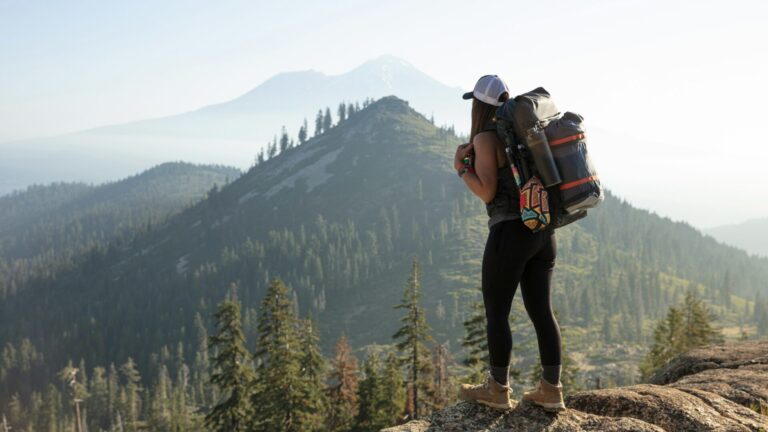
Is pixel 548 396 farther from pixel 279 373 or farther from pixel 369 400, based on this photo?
pixel 369 400

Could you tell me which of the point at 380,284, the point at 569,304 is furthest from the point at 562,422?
the point at 380,284

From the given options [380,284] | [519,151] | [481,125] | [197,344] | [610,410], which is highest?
[481,125]

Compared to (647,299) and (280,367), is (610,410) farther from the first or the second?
(647,299)

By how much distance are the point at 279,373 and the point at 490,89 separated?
85.0 feet

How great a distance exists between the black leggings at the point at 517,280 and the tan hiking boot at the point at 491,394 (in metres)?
0.31

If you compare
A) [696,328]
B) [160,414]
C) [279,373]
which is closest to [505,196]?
[279,373]

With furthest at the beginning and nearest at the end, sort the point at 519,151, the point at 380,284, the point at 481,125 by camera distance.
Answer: the point at 380,284 → the point at 481,125 → the point at 519,151

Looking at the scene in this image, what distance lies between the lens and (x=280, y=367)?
2898cm

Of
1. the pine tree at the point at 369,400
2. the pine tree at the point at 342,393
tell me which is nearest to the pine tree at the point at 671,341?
A: the pine tree at the point at 369,400

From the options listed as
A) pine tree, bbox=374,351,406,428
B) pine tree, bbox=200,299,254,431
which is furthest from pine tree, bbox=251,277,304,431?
pine tree, bbox=374,351,406,428

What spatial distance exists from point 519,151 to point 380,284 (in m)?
195

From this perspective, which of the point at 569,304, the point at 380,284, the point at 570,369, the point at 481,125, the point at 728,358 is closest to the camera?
the point at 481,125

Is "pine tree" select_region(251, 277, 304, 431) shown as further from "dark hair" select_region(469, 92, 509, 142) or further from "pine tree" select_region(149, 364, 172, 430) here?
"pine tree" select_region(149, 364, 172, 430)

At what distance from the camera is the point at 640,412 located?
6688 mm
